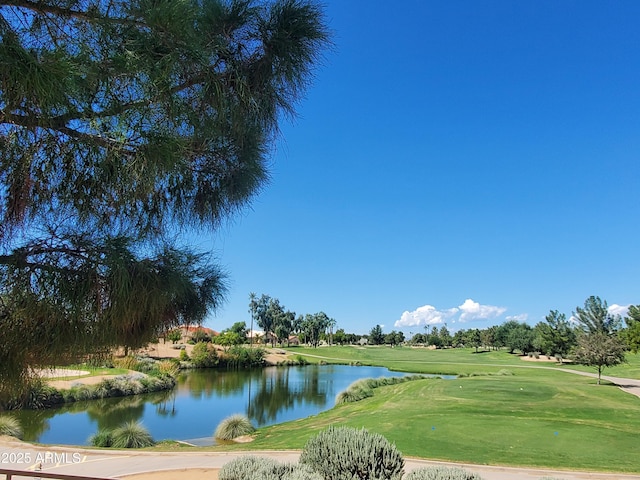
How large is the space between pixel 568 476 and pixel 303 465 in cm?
760

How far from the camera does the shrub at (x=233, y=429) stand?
17220mm

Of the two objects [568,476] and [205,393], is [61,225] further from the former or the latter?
[205,393]

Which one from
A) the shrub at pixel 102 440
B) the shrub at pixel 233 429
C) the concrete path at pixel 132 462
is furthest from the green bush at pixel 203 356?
the concrete path at pixel 132 462

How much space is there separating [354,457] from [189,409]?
73.6 ft

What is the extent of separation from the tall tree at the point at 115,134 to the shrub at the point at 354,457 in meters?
3.35

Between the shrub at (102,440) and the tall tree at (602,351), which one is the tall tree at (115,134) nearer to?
the shrub at (102,440)

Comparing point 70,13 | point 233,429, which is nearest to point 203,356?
point 233,429

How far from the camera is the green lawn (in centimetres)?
1218

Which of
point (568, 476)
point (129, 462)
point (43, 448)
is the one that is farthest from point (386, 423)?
point (43, 448)

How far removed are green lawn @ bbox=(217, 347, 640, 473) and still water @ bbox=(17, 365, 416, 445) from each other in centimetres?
384

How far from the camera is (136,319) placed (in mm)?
2627

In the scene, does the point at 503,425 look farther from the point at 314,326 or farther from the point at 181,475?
the point at 314,326

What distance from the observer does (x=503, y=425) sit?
16.1 m

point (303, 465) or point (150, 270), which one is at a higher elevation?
point (150, 270)
